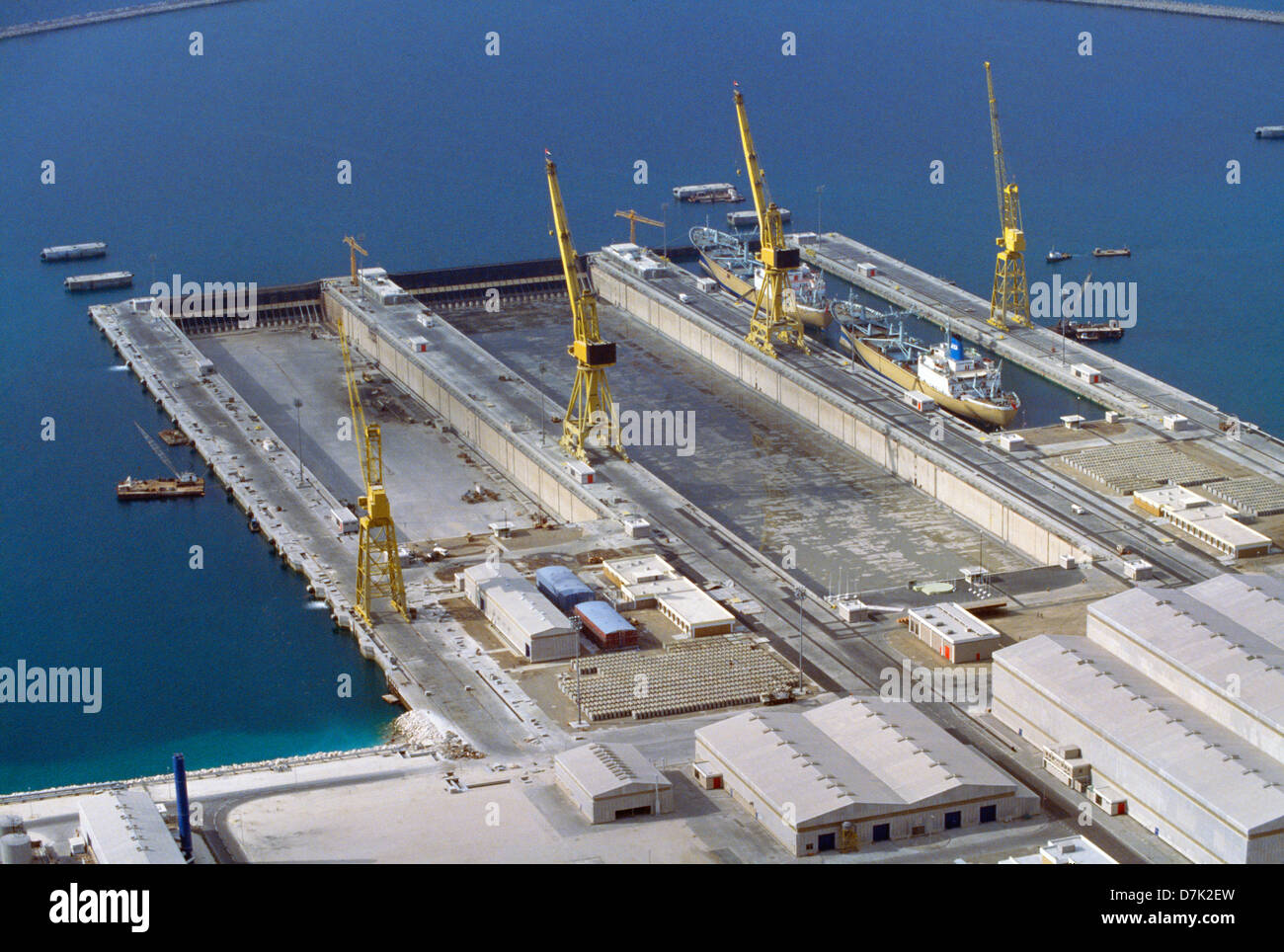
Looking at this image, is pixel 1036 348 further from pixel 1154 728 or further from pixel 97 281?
pixel 97 281

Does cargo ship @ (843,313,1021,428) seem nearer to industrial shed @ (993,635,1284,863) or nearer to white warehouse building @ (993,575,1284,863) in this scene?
white warehouse building @ (993,575,1284,863)

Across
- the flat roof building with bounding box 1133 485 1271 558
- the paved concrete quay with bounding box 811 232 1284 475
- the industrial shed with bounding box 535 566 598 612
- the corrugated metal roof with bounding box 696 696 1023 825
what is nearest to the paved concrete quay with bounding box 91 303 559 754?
the industrial shed with bounding box 535 566 598 612

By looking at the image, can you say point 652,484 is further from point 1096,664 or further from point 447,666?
point 1096,664

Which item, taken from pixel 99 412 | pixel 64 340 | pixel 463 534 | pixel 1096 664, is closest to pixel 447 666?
pixel 463 534

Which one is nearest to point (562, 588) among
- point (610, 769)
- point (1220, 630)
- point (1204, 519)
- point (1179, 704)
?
point (610, 769)

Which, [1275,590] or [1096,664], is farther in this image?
[1275,590]

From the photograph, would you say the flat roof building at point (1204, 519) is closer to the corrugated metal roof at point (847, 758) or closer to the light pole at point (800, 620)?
the light pole at point (800, 620)

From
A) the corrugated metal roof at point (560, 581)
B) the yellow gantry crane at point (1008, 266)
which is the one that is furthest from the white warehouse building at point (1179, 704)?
the yellow gantry crane at point (1008, 266)
